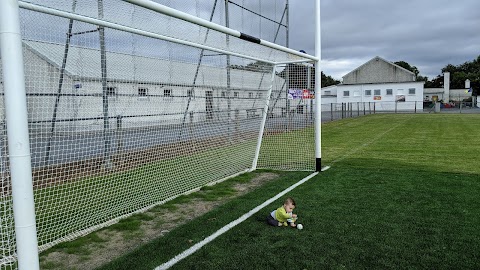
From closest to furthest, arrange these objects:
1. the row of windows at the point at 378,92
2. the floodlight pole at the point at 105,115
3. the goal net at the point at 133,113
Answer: the goal net at the point at 133,113 → the floodlight pole at the point at 105,115 → the row of windows at the point at 378,92

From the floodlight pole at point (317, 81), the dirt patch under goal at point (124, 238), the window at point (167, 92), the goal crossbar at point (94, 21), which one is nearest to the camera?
the goal crossbar at point (94, 21)

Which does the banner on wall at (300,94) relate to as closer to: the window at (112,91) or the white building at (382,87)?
the window at (112,91)

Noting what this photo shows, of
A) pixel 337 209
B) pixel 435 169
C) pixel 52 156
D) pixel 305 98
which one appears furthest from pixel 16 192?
pixel 435 169

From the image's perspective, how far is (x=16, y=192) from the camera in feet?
8.64

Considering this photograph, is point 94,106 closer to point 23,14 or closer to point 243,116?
point 23,14

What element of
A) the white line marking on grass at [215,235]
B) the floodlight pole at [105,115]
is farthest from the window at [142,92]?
the white line marking on grass at [215,235]

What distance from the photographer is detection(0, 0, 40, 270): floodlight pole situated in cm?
258

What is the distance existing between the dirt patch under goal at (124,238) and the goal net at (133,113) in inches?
14.2

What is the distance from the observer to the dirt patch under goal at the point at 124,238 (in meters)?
3.86

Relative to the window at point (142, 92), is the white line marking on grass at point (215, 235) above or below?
below

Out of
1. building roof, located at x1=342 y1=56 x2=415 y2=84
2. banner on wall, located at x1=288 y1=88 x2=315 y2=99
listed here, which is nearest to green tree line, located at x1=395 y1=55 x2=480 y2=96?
building roof, located at x1=342 y1=56 x2=415 y2=84

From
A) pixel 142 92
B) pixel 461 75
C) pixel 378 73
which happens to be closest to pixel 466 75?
pixel 461 75

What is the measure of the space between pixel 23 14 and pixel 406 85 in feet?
175

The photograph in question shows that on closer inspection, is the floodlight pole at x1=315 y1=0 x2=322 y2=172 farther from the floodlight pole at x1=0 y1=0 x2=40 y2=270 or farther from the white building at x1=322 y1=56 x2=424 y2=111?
the white building at x1=322 y1=56 x2=424 y2=111
